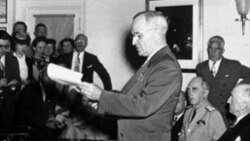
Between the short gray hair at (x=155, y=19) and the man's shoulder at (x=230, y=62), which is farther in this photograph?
the man's shoulder at (x=230, y=62)

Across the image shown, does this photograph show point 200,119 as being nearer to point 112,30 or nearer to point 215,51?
point 215,51

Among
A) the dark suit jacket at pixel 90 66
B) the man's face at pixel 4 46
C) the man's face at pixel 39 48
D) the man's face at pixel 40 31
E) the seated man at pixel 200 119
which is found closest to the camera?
the seated man at pixel 200 119

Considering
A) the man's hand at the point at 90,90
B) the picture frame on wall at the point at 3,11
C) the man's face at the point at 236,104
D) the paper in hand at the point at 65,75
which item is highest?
the picture frame on wall at the point at 3,11

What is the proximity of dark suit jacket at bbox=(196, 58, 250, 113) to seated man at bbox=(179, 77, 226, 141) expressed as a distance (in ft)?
3.32

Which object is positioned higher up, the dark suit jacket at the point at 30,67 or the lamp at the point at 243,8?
the lamp at the point at 243,8

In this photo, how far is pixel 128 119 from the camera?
2.66 m

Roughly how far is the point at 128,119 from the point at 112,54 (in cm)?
491

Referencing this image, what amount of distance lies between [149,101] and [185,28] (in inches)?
182

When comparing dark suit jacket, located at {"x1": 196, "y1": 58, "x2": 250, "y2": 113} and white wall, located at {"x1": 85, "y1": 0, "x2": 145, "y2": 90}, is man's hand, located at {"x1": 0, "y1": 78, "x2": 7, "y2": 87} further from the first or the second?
dark suit jacket, located at {"x1": 196, "y1": 58, "x2": 250, "y2": 113}

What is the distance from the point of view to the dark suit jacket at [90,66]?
699cm

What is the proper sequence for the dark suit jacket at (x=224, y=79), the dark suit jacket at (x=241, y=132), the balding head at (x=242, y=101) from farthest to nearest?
the dark suit jacket at (x=224, y=79), the balding head at (x=242, y=101), the dark suit jacket at (x=241, y=132)

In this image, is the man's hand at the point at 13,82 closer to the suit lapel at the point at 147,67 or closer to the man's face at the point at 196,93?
the man's face at the point at 196,93

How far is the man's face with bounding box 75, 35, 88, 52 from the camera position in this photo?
279 inches

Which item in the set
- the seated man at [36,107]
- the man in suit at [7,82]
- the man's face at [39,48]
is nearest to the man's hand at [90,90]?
the seated man at [36,107]
